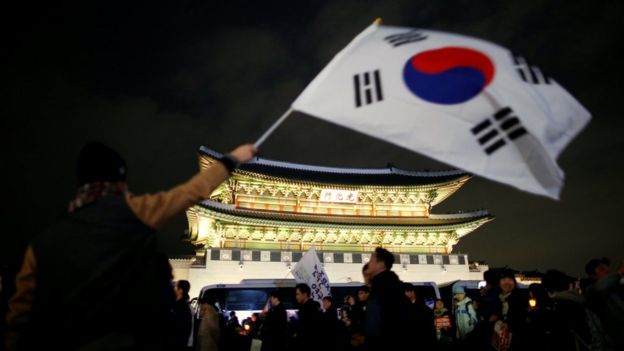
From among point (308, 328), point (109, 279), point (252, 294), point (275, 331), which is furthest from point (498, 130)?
point (252, 294)

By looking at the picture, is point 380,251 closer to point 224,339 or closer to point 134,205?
point 134,205

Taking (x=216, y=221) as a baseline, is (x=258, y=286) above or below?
below

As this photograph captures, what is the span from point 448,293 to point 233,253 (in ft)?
38.7

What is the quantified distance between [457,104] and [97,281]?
8.73 feet

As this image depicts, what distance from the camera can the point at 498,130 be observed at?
9.29 ft

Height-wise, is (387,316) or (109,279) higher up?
(109,279)

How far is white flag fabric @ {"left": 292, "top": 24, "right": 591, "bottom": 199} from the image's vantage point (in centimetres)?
276

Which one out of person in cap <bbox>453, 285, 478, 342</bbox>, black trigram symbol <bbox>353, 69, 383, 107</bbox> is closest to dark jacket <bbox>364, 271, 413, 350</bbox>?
black trigram symbol <bbox>353, 69, 383, 107</bbox>

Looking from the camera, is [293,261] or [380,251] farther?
[293,261]

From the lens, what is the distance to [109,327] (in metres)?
1.78

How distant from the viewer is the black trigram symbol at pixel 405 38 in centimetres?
336

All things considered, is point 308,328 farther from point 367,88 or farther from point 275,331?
point 367,88

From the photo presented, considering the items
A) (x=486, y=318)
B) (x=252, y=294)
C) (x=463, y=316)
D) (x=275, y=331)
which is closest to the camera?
(x=486, y=318)

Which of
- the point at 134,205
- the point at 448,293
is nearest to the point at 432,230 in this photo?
the point at 448,293
